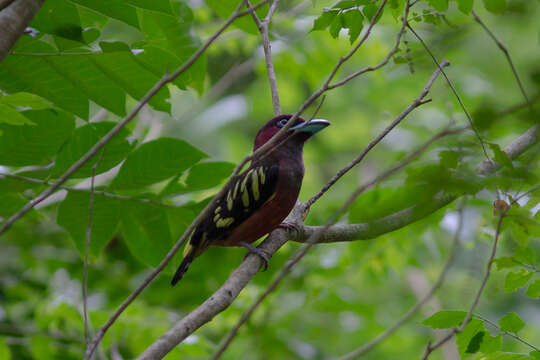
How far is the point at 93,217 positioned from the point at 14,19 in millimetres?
1498

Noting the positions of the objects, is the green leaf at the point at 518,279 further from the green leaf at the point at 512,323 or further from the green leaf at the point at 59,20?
the green leaf at the point at 59,20

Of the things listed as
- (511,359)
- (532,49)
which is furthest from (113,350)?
(532,49)

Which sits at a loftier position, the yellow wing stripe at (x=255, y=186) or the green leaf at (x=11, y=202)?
the green leaf at (x=11, y=202)

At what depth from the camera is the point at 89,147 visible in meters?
3.03

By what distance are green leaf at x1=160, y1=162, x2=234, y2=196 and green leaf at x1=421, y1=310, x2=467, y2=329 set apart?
1454 millimetres

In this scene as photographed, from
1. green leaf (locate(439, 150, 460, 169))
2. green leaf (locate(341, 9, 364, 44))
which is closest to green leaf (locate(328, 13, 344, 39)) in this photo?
green leaf (locate(341, 9, 364, 44))

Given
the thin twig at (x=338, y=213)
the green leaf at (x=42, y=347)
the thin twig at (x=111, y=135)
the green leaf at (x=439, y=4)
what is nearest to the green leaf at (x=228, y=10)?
the green leaf at (x=439, y=4)

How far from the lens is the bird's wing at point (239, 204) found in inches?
144

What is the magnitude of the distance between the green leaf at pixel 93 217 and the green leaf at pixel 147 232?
3.0 inches

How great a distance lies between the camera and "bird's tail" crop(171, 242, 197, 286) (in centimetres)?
357

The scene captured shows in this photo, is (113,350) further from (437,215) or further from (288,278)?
(437,215)

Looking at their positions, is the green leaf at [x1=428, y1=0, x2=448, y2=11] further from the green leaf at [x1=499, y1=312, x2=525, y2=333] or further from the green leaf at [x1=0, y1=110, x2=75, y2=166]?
the green leaf at [x1=0, y1=110, x2=75, y2=166]

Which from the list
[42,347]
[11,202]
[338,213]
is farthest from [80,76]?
[42,347]

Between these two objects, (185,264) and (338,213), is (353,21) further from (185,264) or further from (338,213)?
(185,264)
